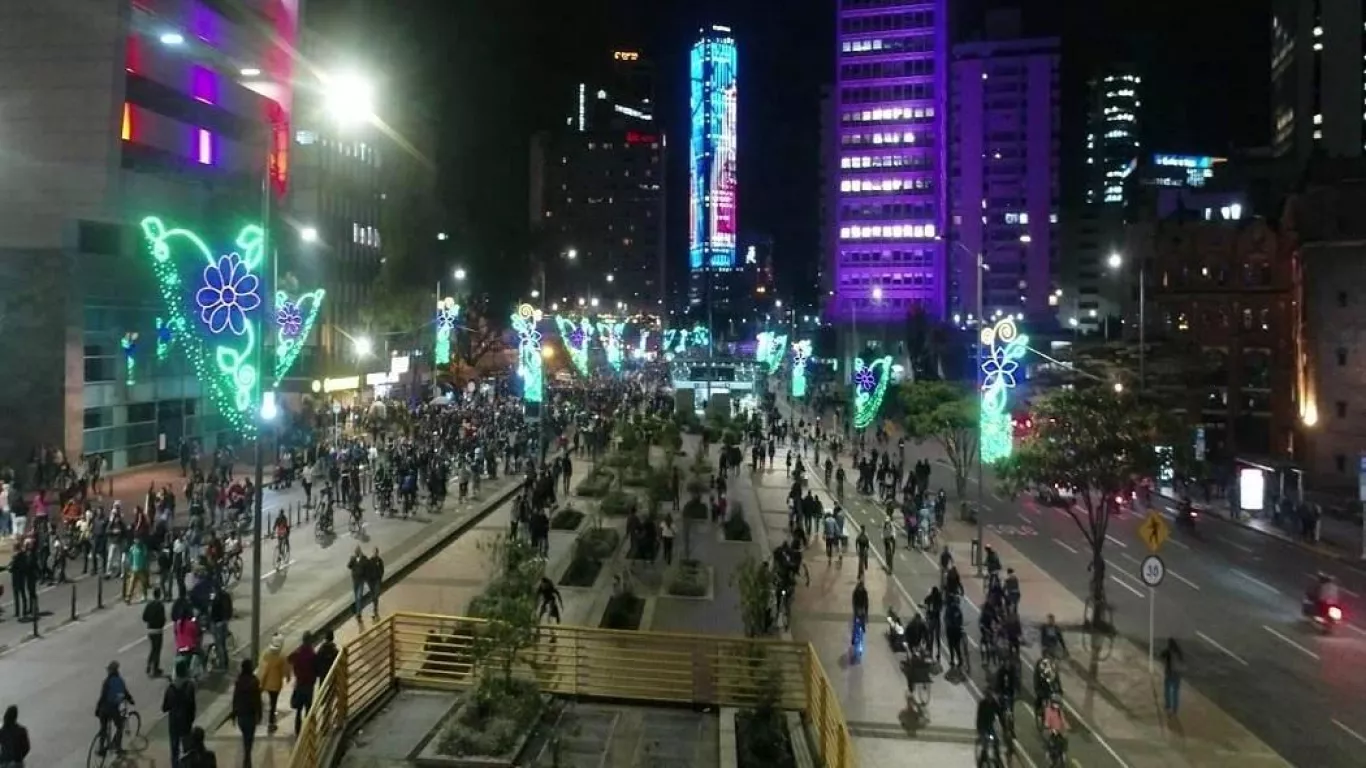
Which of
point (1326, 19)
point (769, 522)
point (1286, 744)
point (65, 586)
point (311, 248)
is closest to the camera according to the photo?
point (1286, 744)

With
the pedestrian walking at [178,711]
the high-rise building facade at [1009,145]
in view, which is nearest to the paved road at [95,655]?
the pedestrian walking at [178,711]

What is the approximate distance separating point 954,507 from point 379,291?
42644 millimetres

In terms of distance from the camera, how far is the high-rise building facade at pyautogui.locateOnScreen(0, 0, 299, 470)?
38.2 m

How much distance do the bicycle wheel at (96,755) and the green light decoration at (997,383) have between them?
22080 mm

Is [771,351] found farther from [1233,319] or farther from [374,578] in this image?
[374,578]

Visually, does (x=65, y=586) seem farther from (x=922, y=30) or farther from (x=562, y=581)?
(x=922, y=30)

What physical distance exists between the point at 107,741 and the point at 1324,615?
23.3 metres

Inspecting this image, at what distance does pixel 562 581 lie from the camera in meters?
25.3

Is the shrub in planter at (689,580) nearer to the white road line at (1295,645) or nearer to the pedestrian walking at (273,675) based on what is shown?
the pedestrian walking at (273,675)

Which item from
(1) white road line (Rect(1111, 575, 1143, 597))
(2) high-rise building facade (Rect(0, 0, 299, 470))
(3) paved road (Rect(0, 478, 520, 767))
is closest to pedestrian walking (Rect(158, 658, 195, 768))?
(3) paved road (Rect(0, 478, 520, 767))

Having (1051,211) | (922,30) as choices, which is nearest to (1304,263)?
(922,30)

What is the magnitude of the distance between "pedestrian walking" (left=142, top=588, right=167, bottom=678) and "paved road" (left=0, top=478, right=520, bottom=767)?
224 mm

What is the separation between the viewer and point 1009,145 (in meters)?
137

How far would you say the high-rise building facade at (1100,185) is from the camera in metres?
150
